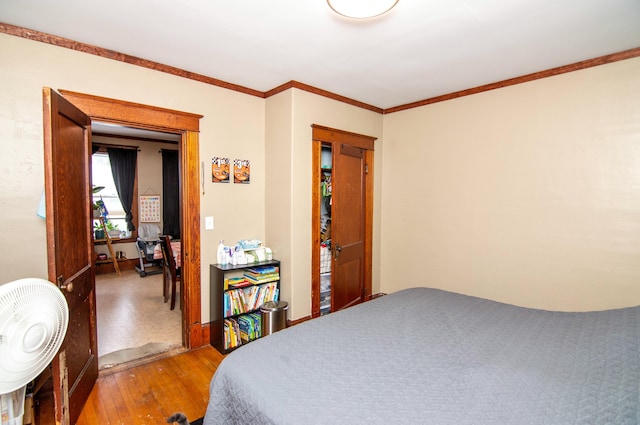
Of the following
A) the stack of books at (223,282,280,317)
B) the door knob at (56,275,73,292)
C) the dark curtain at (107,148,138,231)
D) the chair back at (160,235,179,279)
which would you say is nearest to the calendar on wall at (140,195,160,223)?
the dark curtain at (107,148,138,231)

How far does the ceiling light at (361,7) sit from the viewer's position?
1701 millimetres

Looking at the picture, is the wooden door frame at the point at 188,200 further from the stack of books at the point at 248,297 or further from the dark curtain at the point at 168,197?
the dark curtain at the point at 168,197

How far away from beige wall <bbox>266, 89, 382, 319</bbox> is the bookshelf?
0.20 metres

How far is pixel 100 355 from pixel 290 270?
6.06 feet

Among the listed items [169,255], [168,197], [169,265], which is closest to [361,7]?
[169,255]

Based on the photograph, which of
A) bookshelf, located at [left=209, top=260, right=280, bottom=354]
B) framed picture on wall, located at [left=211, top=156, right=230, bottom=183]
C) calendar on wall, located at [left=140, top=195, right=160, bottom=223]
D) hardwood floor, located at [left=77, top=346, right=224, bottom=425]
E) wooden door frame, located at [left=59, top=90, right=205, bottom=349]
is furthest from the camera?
calendar on wall, located at [left=140, top=195, right=160, bottom=223]

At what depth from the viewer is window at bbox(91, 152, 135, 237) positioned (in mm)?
5910

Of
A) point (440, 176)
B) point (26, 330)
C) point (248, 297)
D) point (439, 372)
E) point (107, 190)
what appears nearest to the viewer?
point (439, 372)

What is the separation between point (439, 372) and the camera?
4.45 feet

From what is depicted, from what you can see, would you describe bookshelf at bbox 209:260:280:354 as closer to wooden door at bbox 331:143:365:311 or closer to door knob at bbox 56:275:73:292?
wooden door at bbox 331:143:365:311

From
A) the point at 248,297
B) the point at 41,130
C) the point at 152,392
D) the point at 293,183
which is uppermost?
the point at 41,130

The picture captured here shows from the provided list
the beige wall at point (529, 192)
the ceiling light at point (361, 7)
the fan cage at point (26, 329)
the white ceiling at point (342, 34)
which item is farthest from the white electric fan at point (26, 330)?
the beige wall at point (529, 192)

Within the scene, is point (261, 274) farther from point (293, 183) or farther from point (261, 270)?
point (293, 183)

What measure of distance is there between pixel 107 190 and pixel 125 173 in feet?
1.52
